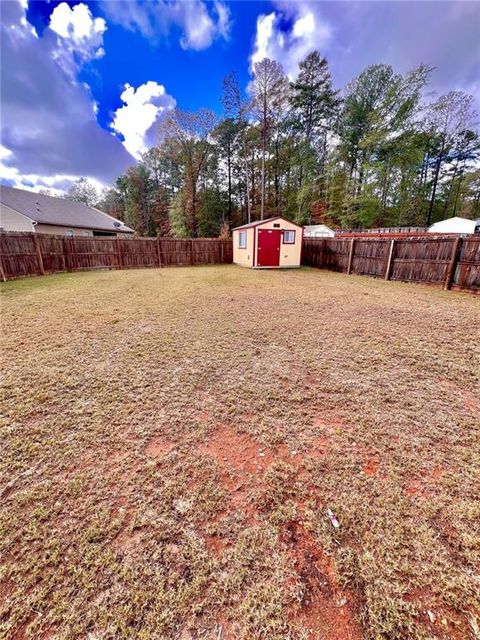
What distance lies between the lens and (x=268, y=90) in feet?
62.0

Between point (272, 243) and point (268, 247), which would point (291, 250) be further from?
point (268, 247)

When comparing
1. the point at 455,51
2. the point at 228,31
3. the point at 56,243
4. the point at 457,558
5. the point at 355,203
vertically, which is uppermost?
the point at 455,51

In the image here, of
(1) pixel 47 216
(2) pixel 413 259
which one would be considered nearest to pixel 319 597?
(2) pixel 413 259

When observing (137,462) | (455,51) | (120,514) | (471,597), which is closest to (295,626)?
(471,597)

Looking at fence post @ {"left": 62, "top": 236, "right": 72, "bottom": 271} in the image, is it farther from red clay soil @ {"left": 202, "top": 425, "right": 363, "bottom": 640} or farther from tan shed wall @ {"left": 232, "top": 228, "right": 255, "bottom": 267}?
red clay soil @ {"left": 202, "top": 425, "right": 363, "bottom": 640}

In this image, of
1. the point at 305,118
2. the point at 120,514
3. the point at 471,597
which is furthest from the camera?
the point at 305,118

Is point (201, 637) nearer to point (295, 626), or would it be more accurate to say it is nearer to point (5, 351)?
point (295, 626)

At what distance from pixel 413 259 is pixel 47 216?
21.2m

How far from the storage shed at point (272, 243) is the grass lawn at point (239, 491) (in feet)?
32.3

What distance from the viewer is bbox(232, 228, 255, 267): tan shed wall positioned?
13.0 m

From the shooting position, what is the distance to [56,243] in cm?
1099

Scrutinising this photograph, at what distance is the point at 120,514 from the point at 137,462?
364 millimetres

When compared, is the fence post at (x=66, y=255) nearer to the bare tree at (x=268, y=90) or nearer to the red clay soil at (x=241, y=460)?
the red clay soil at (x=241, y=460)

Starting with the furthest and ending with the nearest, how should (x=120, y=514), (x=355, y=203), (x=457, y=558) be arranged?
(x=355, y=203) → (x=120, y=514) → (x=457, y=558)
